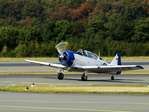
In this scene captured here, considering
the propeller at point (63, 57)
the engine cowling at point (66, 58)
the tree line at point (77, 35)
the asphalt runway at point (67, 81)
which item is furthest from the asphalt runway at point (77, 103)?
the tree line at point (77, 35)

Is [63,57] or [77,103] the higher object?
[63,57]

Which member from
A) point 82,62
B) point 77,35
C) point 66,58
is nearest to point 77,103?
point 66,58

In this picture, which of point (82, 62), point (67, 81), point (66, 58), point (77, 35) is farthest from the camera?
point (77, 35)

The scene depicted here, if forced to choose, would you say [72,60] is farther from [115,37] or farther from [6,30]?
[115,37]

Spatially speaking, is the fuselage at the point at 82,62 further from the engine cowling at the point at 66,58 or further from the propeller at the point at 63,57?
the propeller at the point at 63,57

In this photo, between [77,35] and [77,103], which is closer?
[77,103]

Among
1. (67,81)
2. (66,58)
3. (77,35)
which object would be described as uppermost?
A: (77,35)

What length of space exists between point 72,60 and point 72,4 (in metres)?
137

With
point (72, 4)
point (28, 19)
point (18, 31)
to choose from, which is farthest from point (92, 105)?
point (72, 4)

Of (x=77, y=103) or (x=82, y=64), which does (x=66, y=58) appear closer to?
(x=82, y=64)

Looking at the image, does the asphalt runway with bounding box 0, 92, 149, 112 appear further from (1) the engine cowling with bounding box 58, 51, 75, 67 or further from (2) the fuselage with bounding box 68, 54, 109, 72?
(2) the fuselage with bounding box 68, 54, 109, 72

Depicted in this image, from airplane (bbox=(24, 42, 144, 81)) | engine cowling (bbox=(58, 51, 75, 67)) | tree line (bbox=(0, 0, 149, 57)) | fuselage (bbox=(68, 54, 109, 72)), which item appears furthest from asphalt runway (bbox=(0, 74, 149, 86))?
tree line (bbox=(0, 0, 149, 57))

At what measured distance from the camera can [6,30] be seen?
9144 centimetres

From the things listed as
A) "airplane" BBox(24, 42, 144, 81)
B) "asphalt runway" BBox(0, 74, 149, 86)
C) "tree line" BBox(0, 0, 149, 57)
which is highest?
"tree line" BBox(0, 0, 149, 57)
